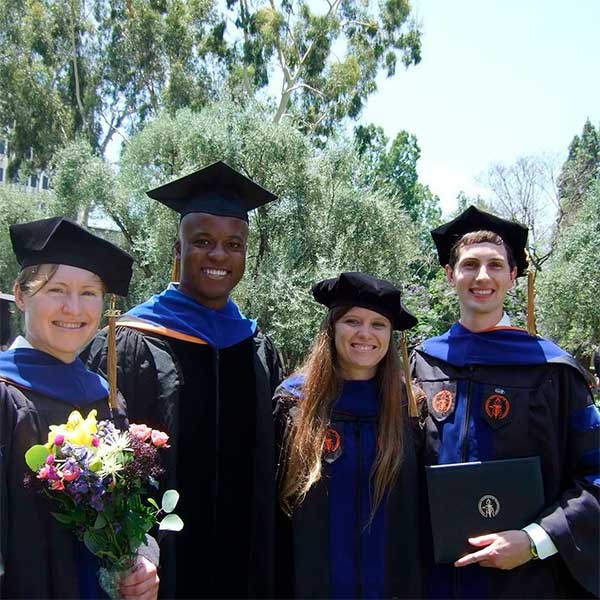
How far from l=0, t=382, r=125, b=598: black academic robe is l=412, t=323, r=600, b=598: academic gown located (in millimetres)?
1536

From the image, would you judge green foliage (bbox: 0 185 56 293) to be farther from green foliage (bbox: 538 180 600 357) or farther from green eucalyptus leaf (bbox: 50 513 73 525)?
green eucalyptus leaf (bbox: 50 513 73 525)

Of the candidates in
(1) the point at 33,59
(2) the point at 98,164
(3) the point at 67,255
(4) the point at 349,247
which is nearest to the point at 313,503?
(3) the point at 67,255

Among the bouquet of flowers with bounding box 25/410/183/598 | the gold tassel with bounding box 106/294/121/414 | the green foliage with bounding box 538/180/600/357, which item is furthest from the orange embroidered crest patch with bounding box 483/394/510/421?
the green foliage with bounding box 538/180/600/357

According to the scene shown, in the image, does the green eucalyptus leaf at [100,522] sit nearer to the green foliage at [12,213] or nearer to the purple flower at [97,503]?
the purple flower at [97,503]

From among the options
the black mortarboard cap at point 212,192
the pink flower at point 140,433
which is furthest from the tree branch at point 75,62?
the pink flower at point 140,433

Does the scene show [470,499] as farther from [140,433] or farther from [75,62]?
[75,62]

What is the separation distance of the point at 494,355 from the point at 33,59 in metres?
25.6

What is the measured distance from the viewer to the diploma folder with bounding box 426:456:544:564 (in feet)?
8.78

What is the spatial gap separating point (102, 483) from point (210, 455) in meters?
1.07

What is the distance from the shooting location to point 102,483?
6.52ft

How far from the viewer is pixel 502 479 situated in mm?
2691

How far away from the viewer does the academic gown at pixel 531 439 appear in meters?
2.75

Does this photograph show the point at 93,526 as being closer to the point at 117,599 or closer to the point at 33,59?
the point at 117,599

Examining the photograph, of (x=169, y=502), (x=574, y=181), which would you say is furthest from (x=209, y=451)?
(x=574, y=181)
